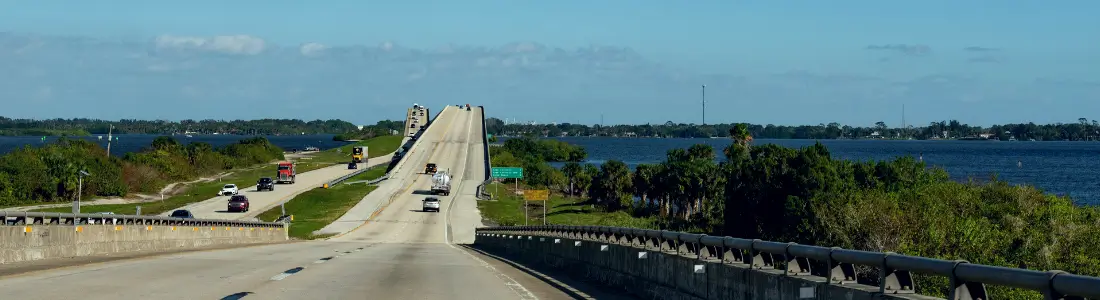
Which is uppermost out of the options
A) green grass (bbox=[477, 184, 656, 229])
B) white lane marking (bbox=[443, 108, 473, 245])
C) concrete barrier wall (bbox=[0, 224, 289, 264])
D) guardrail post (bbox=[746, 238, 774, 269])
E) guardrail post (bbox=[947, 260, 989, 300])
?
guardrail post (bbox=[947, 260, 989, 300])

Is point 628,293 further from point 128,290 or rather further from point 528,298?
point 128,290

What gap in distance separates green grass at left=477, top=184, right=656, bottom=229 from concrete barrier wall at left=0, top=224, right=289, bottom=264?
48.3m

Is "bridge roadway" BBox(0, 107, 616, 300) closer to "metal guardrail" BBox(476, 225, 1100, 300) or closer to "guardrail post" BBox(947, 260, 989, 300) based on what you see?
"metal guardrail" BBox(476, 225, 1100, 300)

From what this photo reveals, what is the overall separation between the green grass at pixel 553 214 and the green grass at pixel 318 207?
12.9 meters

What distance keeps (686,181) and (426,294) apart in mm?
99362

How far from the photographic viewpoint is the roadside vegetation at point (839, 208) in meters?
52.4

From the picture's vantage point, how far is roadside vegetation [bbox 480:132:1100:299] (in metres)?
52.4

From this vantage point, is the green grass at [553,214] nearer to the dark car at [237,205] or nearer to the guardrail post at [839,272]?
the dark car at [237,205]

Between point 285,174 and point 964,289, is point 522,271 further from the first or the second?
point 285,174

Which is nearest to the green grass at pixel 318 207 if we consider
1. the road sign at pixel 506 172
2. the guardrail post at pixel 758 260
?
the road sign at pixel 506 172

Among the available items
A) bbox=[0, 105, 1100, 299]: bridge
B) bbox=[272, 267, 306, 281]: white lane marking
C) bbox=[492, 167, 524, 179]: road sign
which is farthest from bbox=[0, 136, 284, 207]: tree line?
bbox=[272, 267, 306, 281]: white lane marking

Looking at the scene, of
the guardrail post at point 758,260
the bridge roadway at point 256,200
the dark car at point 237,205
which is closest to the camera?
the guardrail post at point 758,260

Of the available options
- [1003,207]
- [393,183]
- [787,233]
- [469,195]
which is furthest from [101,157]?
[1003,207]

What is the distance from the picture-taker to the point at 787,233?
81375 mm
